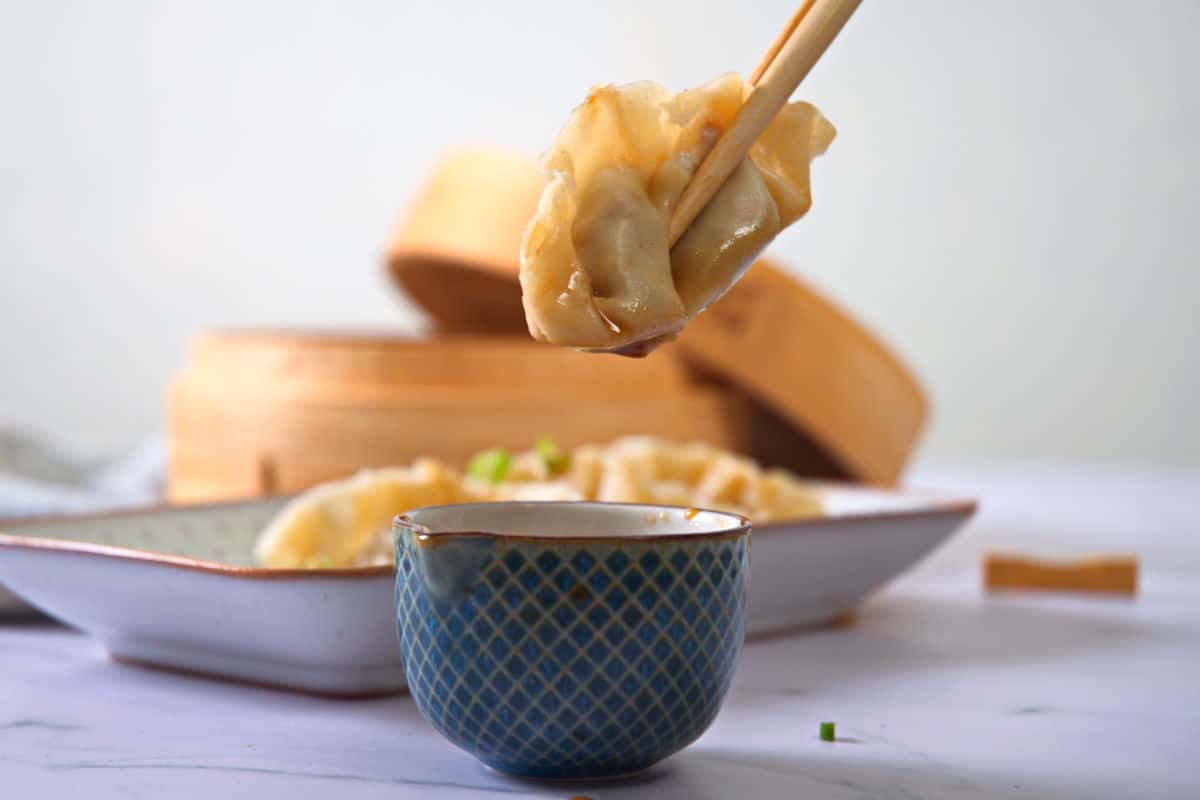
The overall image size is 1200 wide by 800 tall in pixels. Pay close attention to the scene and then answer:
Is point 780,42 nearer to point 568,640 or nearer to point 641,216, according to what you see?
point 641,216

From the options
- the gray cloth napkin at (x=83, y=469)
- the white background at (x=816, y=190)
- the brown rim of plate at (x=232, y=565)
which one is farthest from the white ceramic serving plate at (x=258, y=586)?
the white background at (x=816, y=190)

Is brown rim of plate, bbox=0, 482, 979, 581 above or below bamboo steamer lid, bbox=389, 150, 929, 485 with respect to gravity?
below

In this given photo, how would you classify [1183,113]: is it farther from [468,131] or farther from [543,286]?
Answer: [543,286]

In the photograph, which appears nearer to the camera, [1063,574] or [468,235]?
[1063,574]

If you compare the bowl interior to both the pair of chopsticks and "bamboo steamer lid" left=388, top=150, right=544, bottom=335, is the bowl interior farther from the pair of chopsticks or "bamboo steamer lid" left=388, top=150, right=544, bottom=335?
"bamboo steamer lid" left=388, top=150, right=544, bottom=335

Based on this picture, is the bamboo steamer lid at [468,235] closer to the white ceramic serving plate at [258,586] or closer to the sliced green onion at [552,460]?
the sliced green onion at [552,460]

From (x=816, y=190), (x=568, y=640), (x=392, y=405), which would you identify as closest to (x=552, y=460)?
(x=392, y=405)

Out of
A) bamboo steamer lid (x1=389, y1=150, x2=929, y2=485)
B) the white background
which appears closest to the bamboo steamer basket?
bamboo steamer lid (x1=389, y1=150, x2=929, y2=485)
